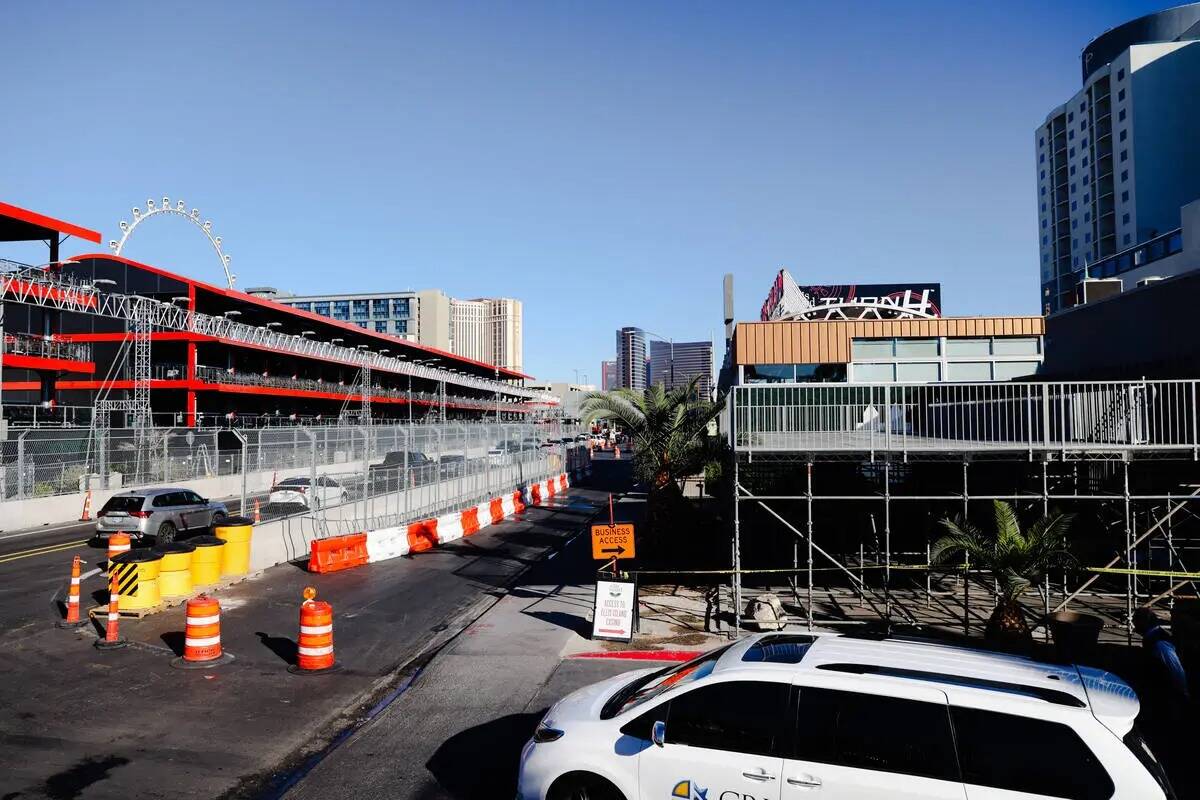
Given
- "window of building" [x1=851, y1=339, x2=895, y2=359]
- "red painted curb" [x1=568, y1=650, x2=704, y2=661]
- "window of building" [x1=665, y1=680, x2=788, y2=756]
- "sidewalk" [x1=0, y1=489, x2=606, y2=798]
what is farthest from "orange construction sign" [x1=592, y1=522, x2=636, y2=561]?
"window of building" [x1=851, y1=339, x2=895, y2=359]

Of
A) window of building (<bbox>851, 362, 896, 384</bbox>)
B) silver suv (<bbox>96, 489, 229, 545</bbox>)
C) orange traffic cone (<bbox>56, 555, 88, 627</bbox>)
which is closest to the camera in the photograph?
orange traffic cone (<bbox>56, 555, 88, 627</bbox>)

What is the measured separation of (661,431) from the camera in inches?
809

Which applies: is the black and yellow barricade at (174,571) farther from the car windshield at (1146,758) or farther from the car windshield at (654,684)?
the car windshield at (1146,758)

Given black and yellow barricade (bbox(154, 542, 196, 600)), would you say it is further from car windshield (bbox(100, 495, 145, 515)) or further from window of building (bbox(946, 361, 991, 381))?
window of building (bbox(946, 361, 991, 381))

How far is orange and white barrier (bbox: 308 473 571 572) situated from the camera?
61.0 feet

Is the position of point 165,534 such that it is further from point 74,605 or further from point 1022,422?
point 1022,422

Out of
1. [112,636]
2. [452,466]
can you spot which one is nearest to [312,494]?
[452,466]

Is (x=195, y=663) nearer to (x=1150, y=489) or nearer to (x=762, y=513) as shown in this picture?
(x=762, y=513)

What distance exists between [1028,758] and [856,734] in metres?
1.04

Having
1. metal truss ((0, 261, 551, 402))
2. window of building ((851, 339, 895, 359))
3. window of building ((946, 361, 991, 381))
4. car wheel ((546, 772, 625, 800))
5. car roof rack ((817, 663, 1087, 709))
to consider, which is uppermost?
metal truss ((0, 261, 551, 402))

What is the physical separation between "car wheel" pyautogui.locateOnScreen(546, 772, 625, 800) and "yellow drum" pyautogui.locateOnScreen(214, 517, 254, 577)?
1298 centimetres

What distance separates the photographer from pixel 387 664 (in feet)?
38.4

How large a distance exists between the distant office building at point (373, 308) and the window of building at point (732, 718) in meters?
156

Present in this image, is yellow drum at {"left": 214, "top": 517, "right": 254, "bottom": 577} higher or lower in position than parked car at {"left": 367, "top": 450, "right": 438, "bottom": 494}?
lower
